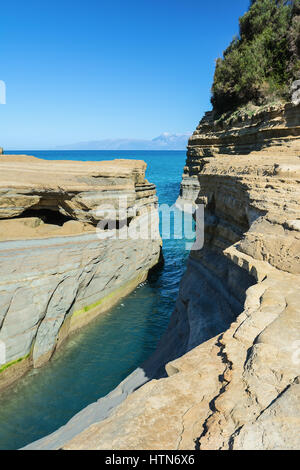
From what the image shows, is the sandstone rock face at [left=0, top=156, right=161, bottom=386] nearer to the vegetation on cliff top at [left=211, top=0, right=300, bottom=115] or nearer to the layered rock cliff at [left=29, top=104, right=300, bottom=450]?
the layered rock cliff at [left=29, top=104, right=300, bottom=450]

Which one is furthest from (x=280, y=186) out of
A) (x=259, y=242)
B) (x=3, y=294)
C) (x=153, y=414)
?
(x=3, y=294)

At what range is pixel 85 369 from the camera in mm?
9078

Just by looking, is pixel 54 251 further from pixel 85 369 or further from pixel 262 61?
pixel 262 61

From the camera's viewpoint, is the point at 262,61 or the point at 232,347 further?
the point at 262,61

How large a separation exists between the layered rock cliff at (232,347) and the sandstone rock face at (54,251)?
3.03 metres

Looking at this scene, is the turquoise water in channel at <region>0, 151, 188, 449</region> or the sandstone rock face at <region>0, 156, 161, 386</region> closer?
the turquoise water in channel at <region>0, 151, 188, 449</region>

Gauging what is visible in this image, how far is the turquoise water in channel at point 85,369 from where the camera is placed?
7.35 meters

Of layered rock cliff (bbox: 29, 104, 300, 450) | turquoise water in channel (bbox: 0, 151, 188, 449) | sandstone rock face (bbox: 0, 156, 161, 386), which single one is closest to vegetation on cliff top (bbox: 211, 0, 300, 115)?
sandstone rock face (bbox: 0, 156, 161, 386)

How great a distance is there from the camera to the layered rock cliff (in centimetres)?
262

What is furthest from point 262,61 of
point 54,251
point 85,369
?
point 85,369

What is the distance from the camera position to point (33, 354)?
8.98 meters

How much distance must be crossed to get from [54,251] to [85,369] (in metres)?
3.42

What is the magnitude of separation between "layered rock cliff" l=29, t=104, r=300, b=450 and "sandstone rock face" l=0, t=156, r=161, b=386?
3.03 meters

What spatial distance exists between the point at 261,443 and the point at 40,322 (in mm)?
7899
